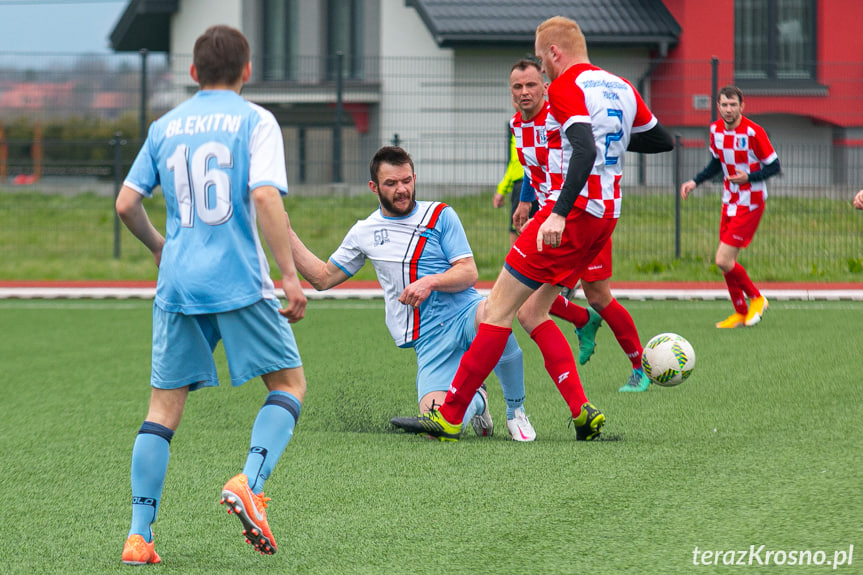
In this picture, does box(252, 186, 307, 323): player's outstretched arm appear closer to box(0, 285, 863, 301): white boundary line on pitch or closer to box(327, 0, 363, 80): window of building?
box(0, 285, 863, 301): white boundary line on pitch

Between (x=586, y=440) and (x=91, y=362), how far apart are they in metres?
4.36

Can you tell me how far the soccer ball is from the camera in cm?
611

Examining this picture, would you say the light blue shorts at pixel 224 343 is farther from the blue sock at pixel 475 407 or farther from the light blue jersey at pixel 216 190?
the blue sock at pixel 475 407

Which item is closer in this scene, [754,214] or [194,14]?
[754,214]

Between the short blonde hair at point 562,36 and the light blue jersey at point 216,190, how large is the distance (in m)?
1.90

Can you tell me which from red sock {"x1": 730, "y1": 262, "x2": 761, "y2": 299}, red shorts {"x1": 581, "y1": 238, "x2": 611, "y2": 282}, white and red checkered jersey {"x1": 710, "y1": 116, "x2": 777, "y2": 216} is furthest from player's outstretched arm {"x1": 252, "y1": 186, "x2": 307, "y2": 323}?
white and red checkered jersey {"x1": 710, "y1": 116, "x2": 777, "y2": 216}

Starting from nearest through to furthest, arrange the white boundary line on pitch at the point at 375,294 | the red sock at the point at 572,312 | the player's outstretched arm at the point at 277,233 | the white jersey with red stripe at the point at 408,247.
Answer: the player's outstretched arm at the point at 277,233 < the white jersey with red stripe at the point at 408,247 < the red sock at the point at 572,312 < the white boundary line on pitch at the point at 375,294

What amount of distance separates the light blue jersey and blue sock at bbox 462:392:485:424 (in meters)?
2.00

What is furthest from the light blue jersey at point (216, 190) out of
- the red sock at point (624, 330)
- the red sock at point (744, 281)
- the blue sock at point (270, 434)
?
the red sock at point (744, 281)

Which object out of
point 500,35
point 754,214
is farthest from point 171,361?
point 500,35

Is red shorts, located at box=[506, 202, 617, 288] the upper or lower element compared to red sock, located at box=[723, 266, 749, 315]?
upper

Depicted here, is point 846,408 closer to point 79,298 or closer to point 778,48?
point 79,298

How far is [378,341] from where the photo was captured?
902cm

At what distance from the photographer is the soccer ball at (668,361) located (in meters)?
6.11
